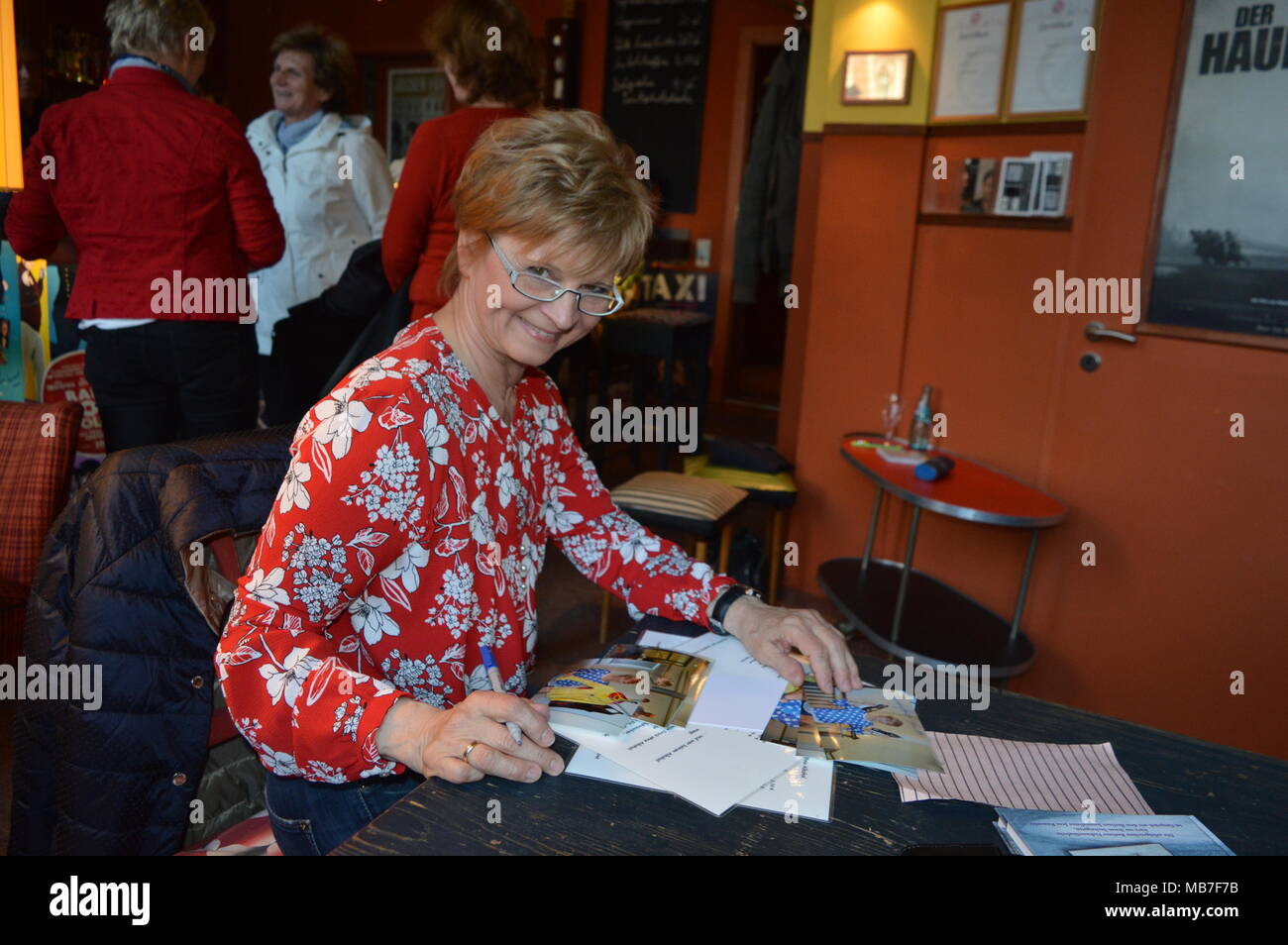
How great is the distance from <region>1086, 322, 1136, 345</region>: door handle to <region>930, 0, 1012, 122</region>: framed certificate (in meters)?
0.76

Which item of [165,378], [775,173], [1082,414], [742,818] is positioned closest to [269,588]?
[742,818]

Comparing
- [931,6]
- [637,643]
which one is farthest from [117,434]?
[931,6]

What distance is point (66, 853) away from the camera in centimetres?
122

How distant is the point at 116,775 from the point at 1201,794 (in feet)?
4.08

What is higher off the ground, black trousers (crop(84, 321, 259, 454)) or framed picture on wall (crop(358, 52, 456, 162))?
framed picture on wall (crop(358, 52, 456, 162))

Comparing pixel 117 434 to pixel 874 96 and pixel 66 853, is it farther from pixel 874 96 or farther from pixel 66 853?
pixel 874 96

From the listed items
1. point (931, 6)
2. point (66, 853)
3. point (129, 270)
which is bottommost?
point (66, 853)

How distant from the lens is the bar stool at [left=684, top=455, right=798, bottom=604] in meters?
3.58

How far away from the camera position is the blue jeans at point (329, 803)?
1.16 m

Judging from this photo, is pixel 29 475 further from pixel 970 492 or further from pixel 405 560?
pixel 970 492

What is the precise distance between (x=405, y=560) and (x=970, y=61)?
9.09ft

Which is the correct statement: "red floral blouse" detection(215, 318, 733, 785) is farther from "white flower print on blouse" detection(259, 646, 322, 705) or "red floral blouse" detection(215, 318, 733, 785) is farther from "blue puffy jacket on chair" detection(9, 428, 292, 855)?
"blue puffy jacket on chair" detection(9, 428, 292, 855)

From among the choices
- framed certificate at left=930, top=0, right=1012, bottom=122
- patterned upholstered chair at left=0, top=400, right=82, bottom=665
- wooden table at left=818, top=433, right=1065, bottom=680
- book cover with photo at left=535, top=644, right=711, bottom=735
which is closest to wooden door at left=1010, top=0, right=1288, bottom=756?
wooden table at left=818, top=433, right=1065, bottom=680

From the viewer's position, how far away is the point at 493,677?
3.85 ft
